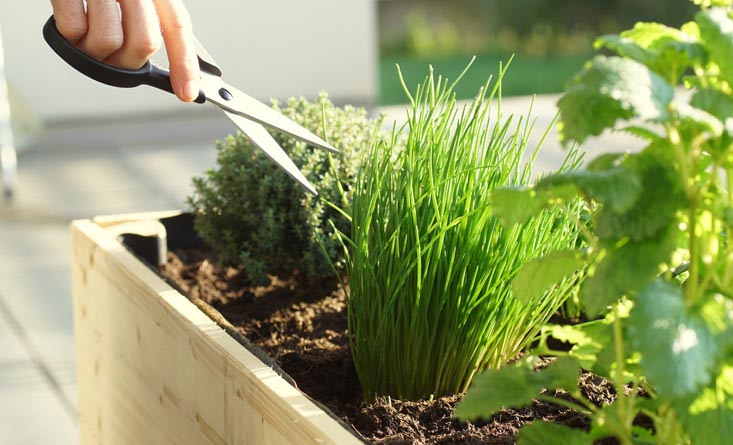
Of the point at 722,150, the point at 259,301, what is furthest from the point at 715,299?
the point at 259,301

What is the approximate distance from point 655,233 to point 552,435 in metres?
0.21

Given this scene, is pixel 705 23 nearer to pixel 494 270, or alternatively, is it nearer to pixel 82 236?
pixel 494 270

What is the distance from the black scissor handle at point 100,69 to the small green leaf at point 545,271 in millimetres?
457

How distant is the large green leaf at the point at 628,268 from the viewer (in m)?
0.74

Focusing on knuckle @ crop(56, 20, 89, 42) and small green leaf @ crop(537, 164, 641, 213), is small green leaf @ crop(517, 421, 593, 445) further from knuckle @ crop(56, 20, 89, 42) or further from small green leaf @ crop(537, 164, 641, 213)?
knuckle @ crop(56, 20, 89, 42)

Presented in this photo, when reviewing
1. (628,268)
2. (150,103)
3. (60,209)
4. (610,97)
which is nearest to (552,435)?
(628,268)

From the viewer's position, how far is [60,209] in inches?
152

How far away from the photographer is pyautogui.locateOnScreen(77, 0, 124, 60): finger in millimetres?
991

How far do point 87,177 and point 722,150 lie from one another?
397cm

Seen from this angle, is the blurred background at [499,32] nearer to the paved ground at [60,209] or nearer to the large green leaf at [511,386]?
the paved ground at [60,209]

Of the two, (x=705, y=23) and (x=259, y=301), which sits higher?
(x=705, y=23)

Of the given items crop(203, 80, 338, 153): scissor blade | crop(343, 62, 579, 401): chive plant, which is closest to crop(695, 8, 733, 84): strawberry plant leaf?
crop(343, 62, 579, 401): chive plant

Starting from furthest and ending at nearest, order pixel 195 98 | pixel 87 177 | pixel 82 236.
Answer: pixel 87 177, pixel 82 236, pixel 195 98

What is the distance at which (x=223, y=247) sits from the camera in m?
1.69
